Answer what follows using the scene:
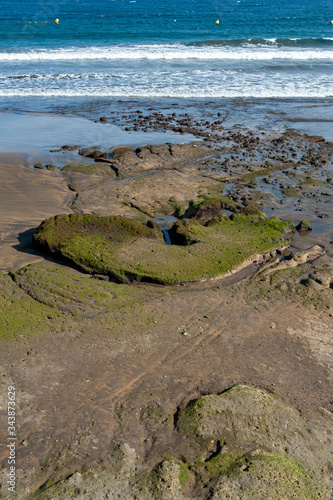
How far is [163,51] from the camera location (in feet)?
96.2

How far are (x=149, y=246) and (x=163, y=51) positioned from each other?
2543 cm

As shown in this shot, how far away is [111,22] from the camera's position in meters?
40.9

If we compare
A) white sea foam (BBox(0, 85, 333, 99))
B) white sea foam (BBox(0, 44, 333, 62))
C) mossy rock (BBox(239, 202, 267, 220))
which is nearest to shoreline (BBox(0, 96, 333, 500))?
mossy rock (BBox(239, 202, 267, 220))

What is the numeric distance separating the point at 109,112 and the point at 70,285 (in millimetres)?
11494

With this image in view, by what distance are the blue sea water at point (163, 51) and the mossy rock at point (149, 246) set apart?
12418 millimetres

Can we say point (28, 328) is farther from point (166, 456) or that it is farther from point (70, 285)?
point (166, 456)

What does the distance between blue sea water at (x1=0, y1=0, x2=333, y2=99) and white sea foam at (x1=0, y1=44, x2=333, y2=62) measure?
0.21ft

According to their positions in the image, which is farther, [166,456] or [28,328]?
[28,328]

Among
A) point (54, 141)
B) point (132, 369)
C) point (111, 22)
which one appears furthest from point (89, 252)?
point (111, 22)

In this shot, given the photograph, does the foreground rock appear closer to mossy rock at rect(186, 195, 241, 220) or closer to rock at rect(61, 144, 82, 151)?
mossy rock at rect(186, 195, 241, 220)

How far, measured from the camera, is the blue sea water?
20359mm

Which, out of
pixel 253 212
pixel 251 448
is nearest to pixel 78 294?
pixel 251 448

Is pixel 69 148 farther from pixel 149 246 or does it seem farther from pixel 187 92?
pixel 187 92

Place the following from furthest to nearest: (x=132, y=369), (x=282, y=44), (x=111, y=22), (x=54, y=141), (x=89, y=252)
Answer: (x=111, y=22) → (x=282, y=44) → (x=54, y=141) → (x=89, y=252) → (x=132, y=369)
